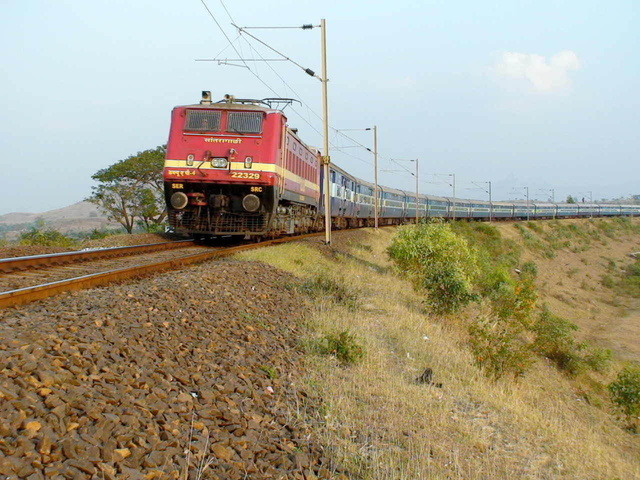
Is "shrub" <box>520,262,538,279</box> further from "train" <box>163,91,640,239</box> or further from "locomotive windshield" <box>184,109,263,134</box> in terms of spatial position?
"locomotive windshield" <box>184,109,263,134</box>

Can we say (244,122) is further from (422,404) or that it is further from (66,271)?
(422,404)

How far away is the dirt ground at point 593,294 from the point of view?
1101 inches

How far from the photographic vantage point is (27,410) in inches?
122

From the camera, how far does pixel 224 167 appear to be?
44.7ft

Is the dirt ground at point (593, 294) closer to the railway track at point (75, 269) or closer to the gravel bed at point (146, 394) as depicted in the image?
the railway track at point (75, 269)

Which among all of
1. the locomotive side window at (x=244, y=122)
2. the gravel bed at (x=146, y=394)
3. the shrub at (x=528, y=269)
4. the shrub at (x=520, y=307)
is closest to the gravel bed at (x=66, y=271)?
the gravel bed at (x=146, y=394)

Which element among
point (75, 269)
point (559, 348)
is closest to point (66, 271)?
point (75, 269)

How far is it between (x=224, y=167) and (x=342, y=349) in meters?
8.20

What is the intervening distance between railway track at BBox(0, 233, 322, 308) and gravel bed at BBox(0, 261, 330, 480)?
29 centimetres

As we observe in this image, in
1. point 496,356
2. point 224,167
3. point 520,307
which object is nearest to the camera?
point 496,356

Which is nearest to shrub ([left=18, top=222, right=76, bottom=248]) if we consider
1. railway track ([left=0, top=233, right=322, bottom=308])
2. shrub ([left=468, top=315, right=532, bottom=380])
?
railway track ([left=0, top=233, right=322, bottom=308])

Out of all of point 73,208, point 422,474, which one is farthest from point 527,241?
point 73,208

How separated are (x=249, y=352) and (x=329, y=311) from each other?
3.41 metres

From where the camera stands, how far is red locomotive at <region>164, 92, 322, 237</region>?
13.6 metres
